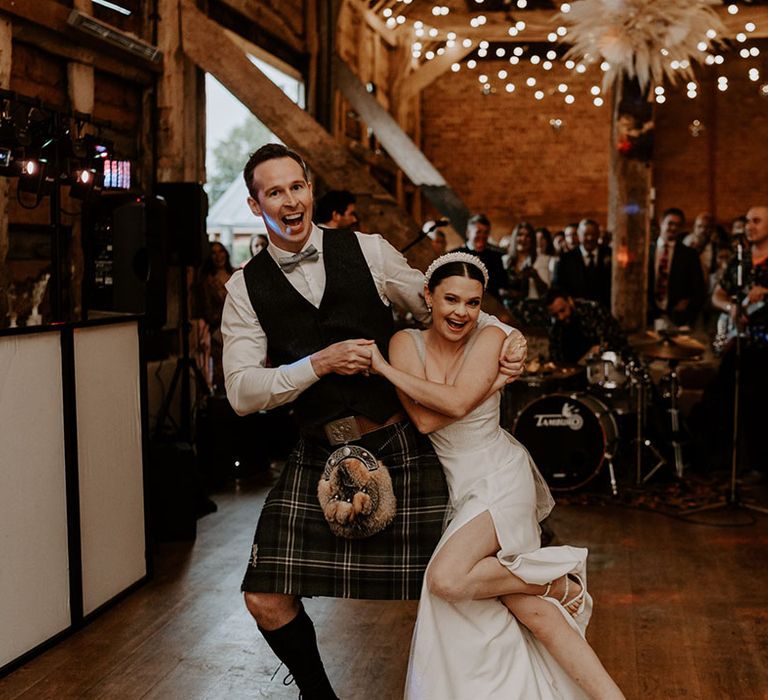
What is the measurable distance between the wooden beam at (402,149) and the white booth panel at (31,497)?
20.4 feet

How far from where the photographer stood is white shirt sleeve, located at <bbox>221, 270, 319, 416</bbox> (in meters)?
2.70

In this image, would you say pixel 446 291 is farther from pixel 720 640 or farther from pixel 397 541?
pixel 720 640

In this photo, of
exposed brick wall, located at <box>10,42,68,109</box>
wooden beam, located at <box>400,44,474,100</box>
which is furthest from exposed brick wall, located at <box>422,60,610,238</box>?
exposed brick wall, located at <box>10,42,68,109</box>

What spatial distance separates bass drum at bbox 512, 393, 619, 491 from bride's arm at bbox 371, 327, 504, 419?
3.80 metres

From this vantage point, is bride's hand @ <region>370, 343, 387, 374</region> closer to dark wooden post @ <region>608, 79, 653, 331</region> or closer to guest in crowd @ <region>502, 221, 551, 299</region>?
guest in crowd @ <region>502, 221, 551, 299</region>

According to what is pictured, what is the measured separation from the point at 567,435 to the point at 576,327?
99 cm

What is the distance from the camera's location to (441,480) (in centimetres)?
287

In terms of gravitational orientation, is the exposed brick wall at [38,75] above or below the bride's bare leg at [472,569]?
above

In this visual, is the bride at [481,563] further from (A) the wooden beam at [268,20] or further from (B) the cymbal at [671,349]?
(A) the wooden beam at [268,20]

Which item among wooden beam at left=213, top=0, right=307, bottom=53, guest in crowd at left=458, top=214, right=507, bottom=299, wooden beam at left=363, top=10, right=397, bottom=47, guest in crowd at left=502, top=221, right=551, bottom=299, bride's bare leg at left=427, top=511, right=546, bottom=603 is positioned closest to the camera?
bride's bare leg at left=427, top=511, right=546, bottom=603

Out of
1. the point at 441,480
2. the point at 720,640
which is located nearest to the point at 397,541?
the point at 441,480

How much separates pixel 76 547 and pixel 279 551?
1.52 metres

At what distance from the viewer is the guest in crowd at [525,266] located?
7.64 meters

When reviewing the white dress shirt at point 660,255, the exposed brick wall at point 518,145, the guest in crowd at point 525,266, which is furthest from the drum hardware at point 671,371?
the exposed brick wall at point 518,145
